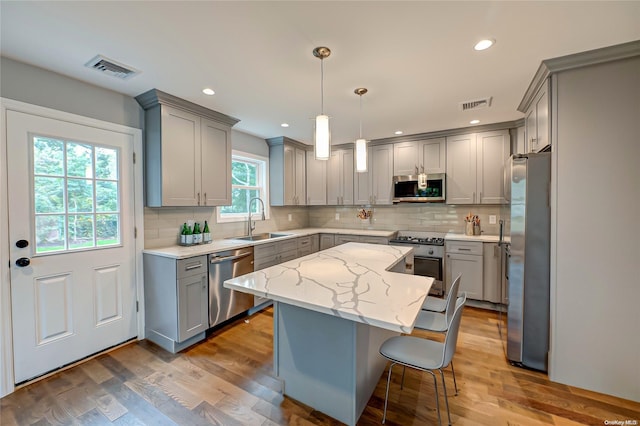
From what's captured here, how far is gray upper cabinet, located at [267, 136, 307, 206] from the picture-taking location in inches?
174

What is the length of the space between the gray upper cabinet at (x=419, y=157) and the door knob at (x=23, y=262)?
418cm

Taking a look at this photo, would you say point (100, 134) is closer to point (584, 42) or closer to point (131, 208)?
point (131, 208)

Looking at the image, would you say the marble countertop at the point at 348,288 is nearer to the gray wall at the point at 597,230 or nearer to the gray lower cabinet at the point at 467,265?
the gray wall at the point at 597,230

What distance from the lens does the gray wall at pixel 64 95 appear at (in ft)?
6.52

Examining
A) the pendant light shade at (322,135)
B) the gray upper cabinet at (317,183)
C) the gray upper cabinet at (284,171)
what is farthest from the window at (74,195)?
the gray upper cabinet at (317,183)

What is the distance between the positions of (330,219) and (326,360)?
3671mm

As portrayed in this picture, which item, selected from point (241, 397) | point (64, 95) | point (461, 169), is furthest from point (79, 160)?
point (461, 169)

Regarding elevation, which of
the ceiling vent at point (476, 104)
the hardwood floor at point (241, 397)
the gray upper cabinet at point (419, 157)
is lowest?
the hardwood floor at point (241, 397)

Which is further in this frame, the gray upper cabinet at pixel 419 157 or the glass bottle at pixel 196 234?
the gray upper cabinet at pixel 419 157

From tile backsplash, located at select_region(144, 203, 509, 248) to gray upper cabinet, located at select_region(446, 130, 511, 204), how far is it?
0.30m

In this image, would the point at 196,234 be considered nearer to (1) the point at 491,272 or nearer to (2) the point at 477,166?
(1) the point at 491,272

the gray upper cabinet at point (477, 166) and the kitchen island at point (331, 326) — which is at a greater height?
Result: the gray upper cabinet at point (477, 166)

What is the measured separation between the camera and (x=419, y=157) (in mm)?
4125

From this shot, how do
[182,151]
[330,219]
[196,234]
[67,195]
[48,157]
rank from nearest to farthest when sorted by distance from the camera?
[48,157], [67,195], [182,151], [196,234], [330,219]
